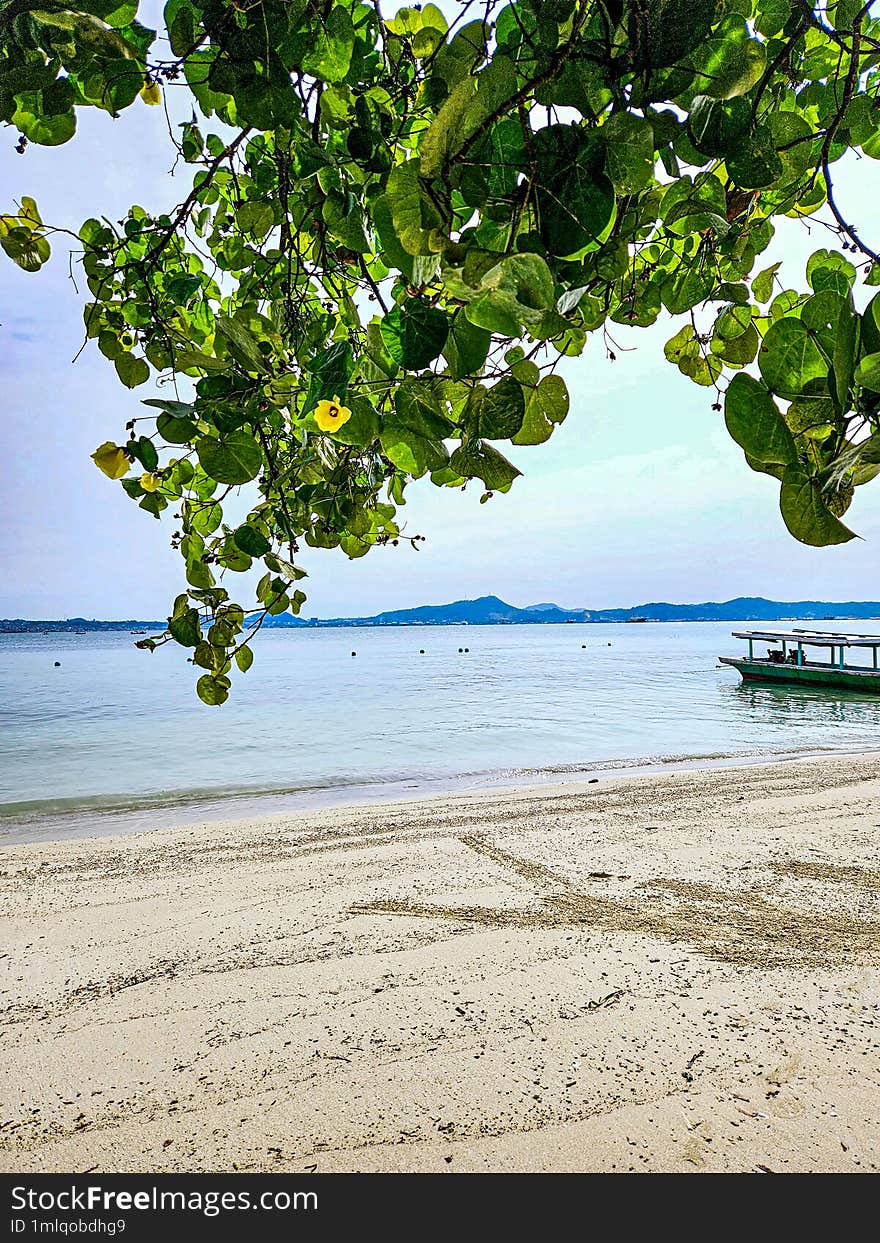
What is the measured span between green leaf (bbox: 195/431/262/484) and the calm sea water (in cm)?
849

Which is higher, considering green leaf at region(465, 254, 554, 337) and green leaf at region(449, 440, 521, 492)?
green leaf at region(465, 254, 554, 337)

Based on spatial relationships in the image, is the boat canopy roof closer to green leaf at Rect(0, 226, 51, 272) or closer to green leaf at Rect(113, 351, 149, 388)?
green leaf at Rect(113, 351, 149, 388)

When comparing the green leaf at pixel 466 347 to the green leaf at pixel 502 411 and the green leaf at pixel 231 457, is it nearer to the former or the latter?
the green leaf at pixel 502 411

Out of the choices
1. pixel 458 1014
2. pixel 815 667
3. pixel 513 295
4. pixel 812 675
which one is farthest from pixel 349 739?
pixel 513 295

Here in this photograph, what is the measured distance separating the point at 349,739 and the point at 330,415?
1529cm

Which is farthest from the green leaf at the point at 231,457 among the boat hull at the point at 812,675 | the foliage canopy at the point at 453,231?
the boat hull at the point at 812,675

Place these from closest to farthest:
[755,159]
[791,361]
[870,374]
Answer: [870,374], [791,361], [755,159]

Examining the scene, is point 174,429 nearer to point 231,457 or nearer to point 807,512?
point 231,457

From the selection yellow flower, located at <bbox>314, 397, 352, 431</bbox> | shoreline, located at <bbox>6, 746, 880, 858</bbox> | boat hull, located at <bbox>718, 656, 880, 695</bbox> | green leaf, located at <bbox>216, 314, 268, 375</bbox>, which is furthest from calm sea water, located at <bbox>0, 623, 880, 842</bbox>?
yellow flower, located at <bbox>314, 397, 352, 431</bbox>

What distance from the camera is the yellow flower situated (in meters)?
0.60

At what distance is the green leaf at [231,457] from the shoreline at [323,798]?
7.14m

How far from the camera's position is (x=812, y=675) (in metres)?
20.3

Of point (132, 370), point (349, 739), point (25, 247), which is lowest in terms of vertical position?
point (349, 739)

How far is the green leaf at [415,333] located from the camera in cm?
55
